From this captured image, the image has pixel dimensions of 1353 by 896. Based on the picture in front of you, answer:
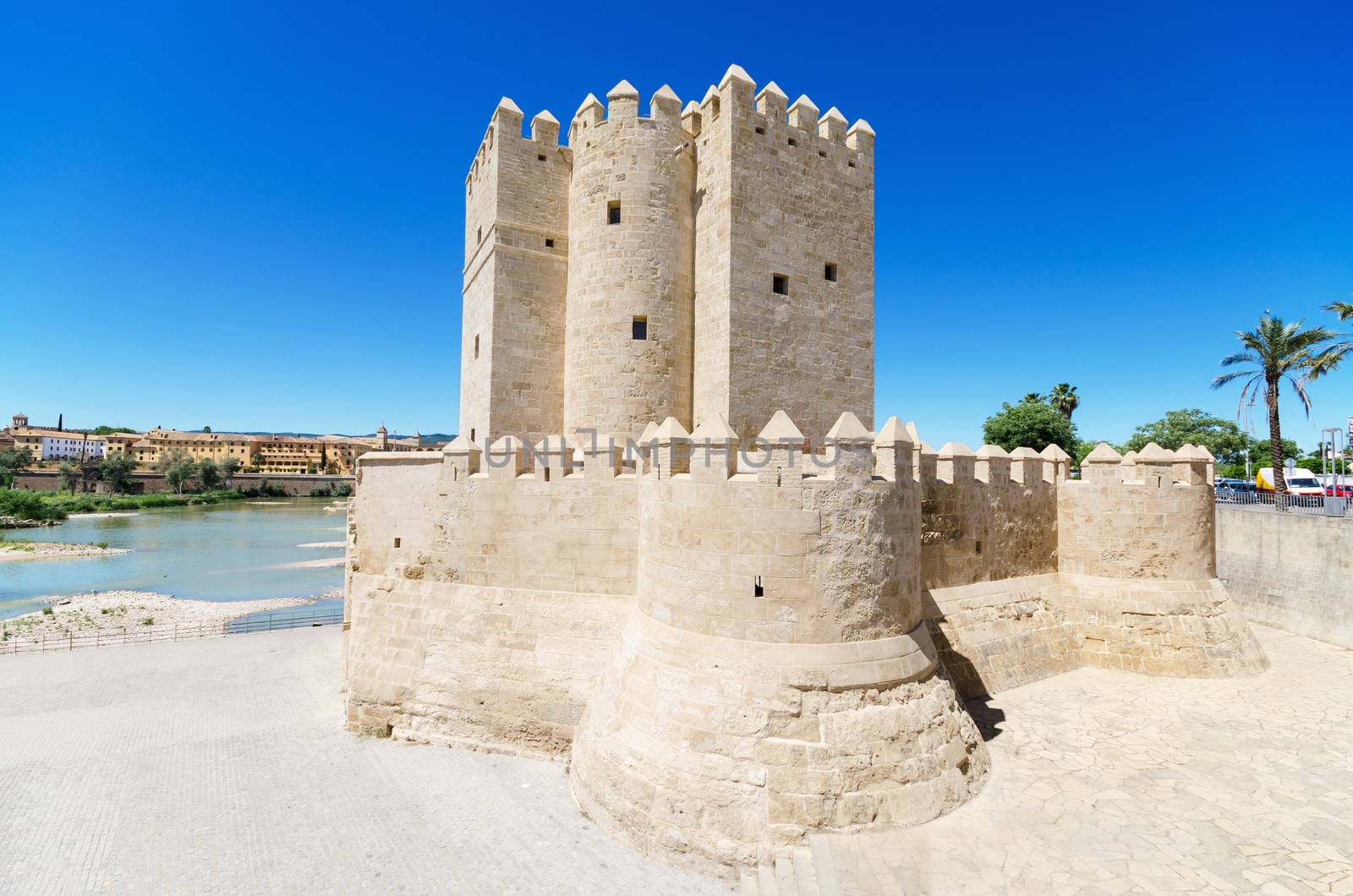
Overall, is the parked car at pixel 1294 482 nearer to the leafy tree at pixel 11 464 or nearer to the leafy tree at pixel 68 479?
the leafy tree at pixel 68 479

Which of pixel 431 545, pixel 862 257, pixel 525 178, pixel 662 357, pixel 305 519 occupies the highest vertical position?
pixel 525 178

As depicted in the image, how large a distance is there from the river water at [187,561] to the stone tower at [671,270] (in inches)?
804

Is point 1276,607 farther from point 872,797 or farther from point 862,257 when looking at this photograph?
point 872,797

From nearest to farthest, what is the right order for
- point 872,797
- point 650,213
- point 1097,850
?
1. point 1097,850
2. point 872,797
3. point 650,213

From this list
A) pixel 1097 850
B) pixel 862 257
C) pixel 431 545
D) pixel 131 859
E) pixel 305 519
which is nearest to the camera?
pixel 1097 850

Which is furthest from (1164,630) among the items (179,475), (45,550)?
(179,475)

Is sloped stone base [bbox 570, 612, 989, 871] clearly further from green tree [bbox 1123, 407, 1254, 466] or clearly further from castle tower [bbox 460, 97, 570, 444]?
green tree [bbox 1123, 407, 1254, 466]

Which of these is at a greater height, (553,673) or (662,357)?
(662,357)

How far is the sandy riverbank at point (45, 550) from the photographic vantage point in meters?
36.1

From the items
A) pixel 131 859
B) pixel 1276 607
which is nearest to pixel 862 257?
pixel 1276 607

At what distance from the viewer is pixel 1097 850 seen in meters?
5.45

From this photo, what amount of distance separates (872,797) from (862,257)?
11.0 metres

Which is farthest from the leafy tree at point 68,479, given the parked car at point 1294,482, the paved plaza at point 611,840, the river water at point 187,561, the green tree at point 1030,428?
the parked car at point 1294,482

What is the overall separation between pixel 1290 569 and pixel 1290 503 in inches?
187
